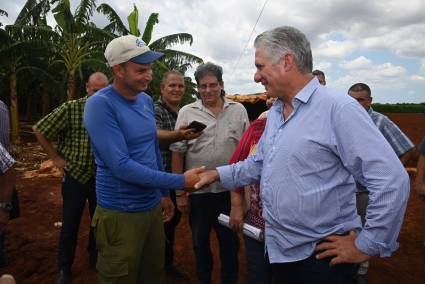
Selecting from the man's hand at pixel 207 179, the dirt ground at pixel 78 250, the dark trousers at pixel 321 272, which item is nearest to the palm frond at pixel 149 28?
the dirt ground at pixel 78 250

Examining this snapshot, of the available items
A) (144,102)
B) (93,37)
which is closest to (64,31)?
(93,37)

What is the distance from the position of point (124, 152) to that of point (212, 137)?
3.53 feet

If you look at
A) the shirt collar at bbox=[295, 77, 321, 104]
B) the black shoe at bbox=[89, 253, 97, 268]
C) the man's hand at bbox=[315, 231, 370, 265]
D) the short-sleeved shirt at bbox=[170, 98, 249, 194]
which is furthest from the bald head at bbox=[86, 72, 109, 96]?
the man's hand at bbox=[315, 231, 370, 265]

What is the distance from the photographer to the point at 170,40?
48.9 feet

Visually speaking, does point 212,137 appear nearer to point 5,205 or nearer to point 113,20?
point 5,205

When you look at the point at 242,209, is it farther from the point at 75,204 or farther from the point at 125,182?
the point at 75,204

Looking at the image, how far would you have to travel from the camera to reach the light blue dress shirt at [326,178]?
1437mm

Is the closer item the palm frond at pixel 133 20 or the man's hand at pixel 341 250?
the man's hand at pixel 341 250

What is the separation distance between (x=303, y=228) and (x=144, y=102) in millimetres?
1474

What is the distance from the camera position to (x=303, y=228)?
1647mm

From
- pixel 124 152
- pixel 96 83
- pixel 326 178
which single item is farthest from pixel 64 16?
pixel 326 178

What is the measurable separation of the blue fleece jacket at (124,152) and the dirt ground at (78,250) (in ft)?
5.74

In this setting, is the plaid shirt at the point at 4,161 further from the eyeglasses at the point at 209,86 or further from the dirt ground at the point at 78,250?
the dirt ground at the point at 78,250

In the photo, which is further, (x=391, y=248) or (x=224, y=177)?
(x=224, y=177)
